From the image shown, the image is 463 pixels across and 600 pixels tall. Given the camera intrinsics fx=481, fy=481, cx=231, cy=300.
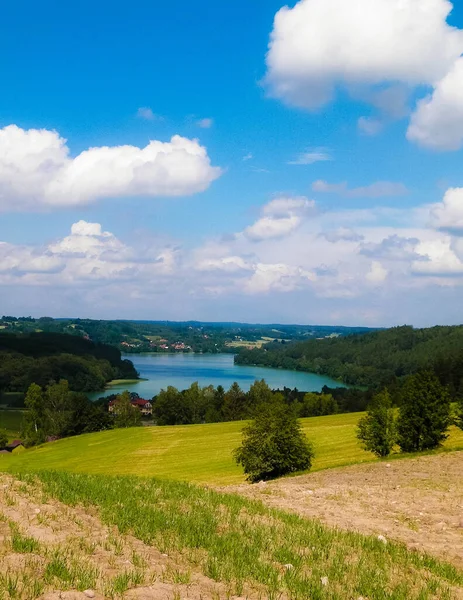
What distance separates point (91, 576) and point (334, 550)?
5278 mm

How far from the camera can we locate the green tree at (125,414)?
117750mm

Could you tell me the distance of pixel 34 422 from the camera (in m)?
105

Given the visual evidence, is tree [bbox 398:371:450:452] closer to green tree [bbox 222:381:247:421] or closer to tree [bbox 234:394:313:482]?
tree [bbox 234:394:313:482]

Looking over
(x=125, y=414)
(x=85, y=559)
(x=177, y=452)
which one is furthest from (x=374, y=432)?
(x=125, y=414)

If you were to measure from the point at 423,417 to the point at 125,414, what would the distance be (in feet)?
299

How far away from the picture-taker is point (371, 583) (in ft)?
27.6

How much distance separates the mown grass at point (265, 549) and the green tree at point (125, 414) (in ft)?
355

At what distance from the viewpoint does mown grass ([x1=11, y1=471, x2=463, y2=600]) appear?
8.05 metres

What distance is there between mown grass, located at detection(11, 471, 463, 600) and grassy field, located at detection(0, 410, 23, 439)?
115 meters

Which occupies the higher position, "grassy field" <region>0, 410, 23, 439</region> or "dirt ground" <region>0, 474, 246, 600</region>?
"dirt ground" <region>0, 474, 246, 600</region>

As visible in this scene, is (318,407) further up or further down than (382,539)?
further down

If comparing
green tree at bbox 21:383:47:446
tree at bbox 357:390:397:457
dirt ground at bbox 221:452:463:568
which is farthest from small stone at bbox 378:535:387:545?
green tree at bbox 21:383:47:446

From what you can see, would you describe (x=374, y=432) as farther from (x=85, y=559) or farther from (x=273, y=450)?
(x=85, y=559)

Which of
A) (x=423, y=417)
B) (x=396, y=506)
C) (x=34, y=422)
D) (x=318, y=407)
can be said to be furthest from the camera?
(x=318, y=407)
